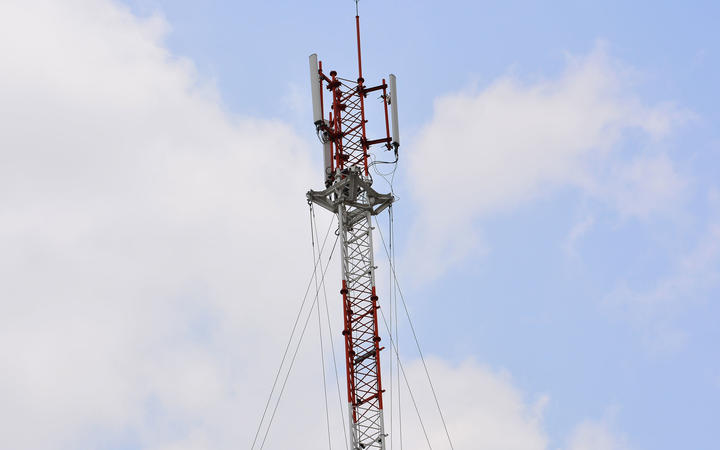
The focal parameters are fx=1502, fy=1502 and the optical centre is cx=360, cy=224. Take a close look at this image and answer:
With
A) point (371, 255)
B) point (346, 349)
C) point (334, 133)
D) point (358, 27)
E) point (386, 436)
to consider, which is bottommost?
point (386, 436)

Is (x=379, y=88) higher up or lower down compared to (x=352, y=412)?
higher up

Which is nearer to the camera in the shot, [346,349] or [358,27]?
[346,349]

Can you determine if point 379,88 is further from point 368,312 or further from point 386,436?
point 386,436

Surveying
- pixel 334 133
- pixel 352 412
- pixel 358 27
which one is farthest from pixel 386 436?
pixel 358 27

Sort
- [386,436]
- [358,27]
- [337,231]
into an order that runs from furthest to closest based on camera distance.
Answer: [358,27]
[337,231]
[386,436]

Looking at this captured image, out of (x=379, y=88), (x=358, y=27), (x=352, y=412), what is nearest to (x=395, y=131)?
(x=379, y=88)

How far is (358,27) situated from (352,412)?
2885 cm

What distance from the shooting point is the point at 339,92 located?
98.6 metres

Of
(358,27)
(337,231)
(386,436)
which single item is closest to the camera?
(386,436)

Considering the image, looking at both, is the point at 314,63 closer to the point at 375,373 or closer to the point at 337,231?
the point at 337,231

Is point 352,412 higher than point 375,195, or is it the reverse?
point 375,195

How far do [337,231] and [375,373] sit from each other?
9.59 metres

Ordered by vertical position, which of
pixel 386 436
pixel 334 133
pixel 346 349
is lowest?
pixel 386 436

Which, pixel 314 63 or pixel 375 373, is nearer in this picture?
pixel 375 373
